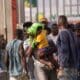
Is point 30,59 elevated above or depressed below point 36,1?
below

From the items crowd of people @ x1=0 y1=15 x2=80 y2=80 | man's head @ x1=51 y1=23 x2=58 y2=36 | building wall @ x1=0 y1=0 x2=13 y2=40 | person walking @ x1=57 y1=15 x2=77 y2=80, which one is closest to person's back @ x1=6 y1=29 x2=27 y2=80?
crowd of people @ x1=0 y1=15 x2=80 y2=80

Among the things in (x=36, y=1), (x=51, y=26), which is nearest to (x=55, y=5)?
(x=36, y=1)

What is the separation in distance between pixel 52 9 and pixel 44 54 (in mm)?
5502

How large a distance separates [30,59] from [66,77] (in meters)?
1.29

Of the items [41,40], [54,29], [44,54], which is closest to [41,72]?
[44,54]

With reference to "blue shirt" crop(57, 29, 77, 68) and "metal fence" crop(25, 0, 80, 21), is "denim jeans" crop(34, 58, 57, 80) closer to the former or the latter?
"blue shirt" crop(57, 29, 77, 68)

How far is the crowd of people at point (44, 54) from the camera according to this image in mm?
8094

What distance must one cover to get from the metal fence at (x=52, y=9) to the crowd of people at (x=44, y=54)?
4.05 m

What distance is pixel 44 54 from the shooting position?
8.73m

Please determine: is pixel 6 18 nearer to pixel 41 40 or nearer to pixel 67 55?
pixel 41 40

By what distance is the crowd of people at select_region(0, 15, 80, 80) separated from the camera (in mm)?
8094

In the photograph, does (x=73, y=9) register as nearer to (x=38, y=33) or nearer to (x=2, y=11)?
(x=2, y=11)

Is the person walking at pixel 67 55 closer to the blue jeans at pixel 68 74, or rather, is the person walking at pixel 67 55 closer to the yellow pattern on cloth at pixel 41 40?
the blue jeans at pixel 68 74

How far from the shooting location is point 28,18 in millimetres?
14359
